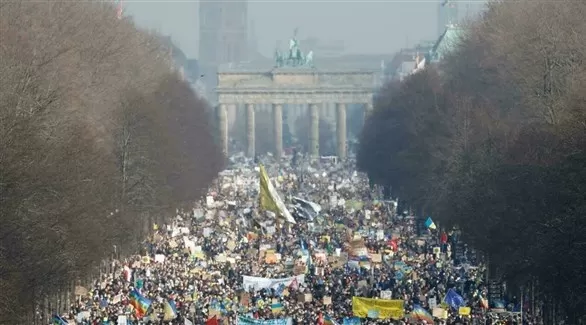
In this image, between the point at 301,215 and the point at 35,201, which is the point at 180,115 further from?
the point at 35,201

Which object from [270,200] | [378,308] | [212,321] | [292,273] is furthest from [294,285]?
[270,200]

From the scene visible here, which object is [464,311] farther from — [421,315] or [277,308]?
[277,308]

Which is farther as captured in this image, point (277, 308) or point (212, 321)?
point (277, 308)

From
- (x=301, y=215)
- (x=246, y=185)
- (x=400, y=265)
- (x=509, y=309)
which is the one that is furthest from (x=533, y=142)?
(x=246, y=185)

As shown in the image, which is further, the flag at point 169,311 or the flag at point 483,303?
the flag at point 483,303

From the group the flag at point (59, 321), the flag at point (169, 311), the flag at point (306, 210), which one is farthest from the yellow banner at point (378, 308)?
the flag at point (306, 210)

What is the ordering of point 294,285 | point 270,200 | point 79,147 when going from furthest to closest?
point 270,200 → point 79,147 → point 294,285

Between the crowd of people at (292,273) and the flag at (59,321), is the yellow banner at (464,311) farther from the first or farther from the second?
the flag at (59,321)
